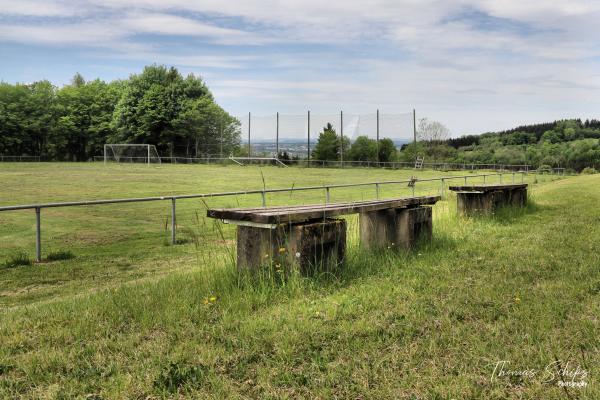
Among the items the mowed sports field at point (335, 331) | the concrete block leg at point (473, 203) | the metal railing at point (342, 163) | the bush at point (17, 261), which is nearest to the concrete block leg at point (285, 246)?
the mowed sports field at point (335, 331)

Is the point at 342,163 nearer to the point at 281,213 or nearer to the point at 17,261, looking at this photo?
the point at 17,261

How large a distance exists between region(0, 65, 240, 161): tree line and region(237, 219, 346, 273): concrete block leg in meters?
60.5

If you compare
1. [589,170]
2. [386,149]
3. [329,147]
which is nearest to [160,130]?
[329,147]

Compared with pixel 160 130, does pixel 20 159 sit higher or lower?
lower

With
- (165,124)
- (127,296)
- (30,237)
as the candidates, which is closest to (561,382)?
(127,296)

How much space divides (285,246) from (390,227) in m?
1.88

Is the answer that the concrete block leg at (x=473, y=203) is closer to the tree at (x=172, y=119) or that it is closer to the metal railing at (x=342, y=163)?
the metal railing at (x=342, y=163)

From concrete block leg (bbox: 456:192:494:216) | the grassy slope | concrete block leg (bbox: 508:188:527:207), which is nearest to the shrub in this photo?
the grassy slope

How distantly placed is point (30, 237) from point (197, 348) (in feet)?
31.0

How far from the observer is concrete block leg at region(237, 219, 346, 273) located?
442 centimetres

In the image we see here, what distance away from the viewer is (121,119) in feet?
224

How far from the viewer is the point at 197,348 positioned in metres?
3.10

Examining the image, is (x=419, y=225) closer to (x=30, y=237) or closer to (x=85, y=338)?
(x=85, y=338)

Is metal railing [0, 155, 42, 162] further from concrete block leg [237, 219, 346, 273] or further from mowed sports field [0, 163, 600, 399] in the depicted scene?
concrete block leg [237, 219, 346, 273]
